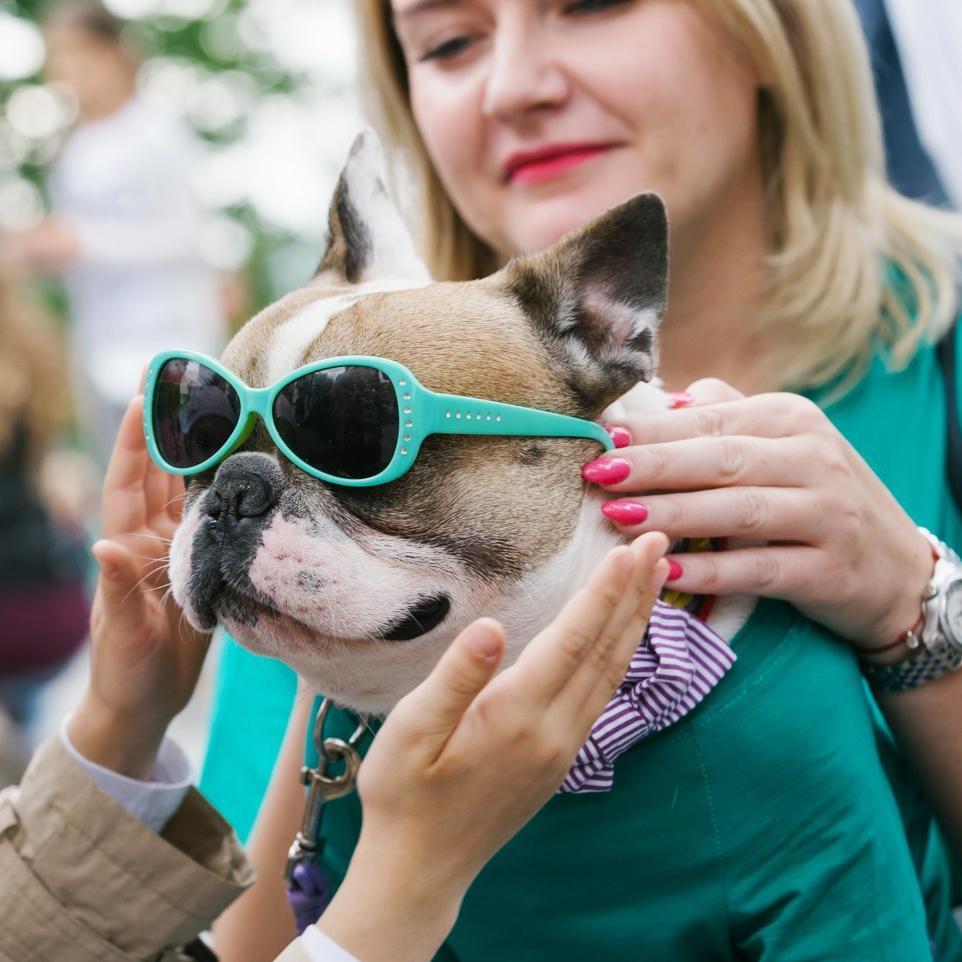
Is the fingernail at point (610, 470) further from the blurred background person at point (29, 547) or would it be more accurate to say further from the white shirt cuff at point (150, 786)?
the blurred background person at point (29, 547)

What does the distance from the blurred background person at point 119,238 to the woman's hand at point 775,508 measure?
391cm

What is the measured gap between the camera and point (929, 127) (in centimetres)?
278

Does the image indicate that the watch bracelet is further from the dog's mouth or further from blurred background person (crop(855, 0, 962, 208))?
blurred background person (crop(855, 0, 962, 208))

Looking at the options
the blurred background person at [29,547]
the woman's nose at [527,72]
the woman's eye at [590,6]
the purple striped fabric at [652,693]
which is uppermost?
the woman's eye at [590,6]

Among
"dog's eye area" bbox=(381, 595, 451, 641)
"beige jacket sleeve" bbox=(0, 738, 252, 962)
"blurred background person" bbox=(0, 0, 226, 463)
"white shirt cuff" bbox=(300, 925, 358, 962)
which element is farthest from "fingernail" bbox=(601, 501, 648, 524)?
"blurred background person" bbox=(0, 0, 226, 463)

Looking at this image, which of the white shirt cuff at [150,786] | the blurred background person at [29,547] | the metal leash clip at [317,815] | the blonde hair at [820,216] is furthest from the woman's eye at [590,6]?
the blurred background person at [29,547]

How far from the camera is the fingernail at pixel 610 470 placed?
4.91ft

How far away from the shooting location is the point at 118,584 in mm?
1682

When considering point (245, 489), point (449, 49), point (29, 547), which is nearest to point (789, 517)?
point (245, 489)

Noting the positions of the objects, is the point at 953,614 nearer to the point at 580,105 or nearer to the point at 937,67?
the point at 580,105

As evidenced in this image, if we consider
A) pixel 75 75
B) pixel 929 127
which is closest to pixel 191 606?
pixel 929 127

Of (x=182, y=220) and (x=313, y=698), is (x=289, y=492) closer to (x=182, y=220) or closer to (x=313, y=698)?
(x=313, y=698)

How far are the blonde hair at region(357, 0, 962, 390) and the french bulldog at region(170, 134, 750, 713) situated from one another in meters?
0.72

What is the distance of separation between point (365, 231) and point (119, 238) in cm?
352
